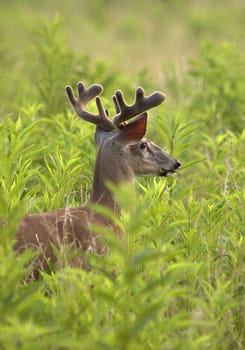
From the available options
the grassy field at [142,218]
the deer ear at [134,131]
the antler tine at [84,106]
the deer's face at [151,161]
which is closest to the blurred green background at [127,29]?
the grassy field at [142,218]

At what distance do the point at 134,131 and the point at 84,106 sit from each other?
0.61 meters

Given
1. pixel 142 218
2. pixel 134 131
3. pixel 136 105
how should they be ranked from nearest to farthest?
pixel 142 218, pixel 134 131, pixel 136 105

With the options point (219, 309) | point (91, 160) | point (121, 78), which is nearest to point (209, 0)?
point (121, 78)

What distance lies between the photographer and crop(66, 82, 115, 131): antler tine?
590 cm

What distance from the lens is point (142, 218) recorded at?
157 inches

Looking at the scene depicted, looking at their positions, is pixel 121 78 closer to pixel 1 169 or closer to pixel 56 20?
pixel 56 20

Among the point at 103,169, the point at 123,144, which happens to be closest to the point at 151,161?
the point at 123,144

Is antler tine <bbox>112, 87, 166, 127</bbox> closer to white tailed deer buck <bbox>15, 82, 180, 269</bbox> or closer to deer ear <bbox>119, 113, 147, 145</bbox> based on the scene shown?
white tailed deer buck <bbox>15, 82, 180, 269</bbox>

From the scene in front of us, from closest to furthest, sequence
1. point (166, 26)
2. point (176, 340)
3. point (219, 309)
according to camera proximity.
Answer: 1. point (176, 340)
2. point (219, 309)
3. point (166, 26)

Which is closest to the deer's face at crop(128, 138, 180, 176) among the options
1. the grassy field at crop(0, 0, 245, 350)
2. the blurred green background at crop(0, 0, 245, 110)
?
the grassy field at crop(0, 0, 245, 350)

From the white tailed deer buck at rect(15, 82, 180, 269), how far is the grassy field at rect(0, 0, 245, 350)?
147 millimetres

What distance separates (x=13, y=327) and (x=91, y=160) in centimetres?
293

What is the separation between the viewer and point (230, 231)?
18.3 ft

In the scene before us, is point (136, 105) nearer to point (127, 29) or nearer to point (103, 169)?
point (103, 169)
